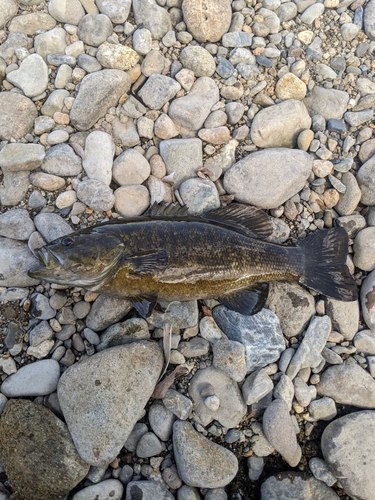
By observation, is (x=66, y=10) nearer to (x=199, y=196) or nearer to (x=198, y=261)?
(x=199, y=196)

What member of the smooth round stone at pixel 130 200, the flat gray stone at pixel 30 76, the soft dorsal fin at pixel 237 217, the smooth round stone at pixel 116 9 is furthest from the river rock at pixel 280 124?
the flat gray stone at pixel 30 76

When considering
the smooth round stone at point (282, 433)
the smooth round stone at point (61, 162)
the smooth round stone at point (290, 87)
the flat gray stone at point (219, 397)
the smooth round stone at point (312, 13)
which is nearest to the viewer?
the smooth round stone at point (282, 433)

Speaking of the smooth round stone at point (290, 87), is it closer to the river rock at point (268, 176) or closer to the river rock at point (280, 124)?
the river rock at point (280, 124)

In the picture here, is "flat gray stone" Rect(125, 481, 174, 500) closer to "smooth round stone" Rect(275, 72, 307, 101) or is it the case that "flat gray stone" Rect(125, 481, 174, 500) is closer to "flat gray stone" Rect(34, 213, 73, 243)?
"flat gray stone" Rect(34, 213, 73, 243)

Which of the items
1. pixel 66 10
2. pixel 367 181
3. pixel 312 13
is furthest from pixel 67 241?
pixel 312 13

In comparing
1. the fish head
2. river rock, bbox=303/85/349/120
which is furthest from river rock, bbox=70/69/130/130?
river rock, bbox=303/85/349/120
